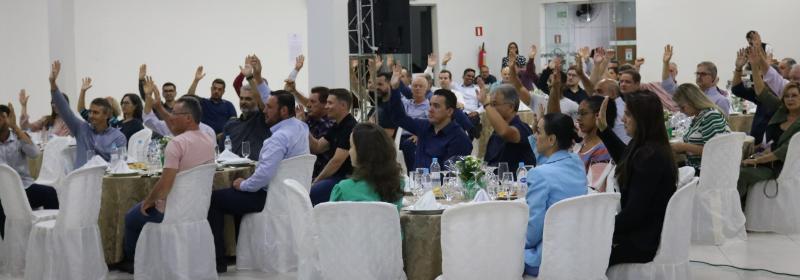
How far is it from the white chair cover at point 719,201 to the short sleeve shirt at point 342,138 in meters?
2.64

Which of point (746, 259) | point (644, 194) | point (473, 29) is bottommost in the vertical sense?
point (746, 259)

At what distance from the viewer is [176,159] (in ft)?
21.2

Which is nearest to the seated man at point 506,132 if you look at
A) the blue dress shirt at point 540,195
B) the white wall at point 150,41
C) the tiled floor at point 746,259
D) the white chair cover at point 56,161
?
the tiled floor at point 746,259

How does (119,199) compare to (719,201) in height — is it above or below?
above

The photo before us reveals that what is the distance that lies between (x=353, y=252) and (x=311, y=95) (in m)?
3.62

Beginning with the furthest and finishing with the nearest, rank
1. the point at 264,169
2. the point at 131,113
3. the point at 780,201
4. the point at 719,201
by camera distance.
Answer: the point at 131,113 < the point at 780,201 < the point at 719,201 < the point at 264,169

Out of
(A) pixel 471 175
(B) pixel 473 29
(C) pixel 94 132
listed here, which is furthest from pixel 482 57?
(A) pixel 471 175

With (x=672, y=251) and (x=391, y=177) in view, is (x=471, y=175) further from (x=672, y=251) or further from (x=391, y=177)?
(x=672, y=251)

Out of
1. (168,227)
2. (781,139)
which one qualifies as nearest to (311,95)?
(168,227)

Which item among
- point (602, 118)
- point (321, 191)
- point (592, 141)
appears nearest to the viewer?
point (602, 118)

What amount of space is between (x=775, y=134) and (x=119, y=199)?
523cm

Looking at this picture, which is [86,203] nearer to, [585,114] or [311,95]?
[311,95]

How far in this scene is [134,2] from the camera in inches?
629

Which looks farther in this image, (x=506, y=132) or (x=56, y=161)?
(x=56, y=161)
